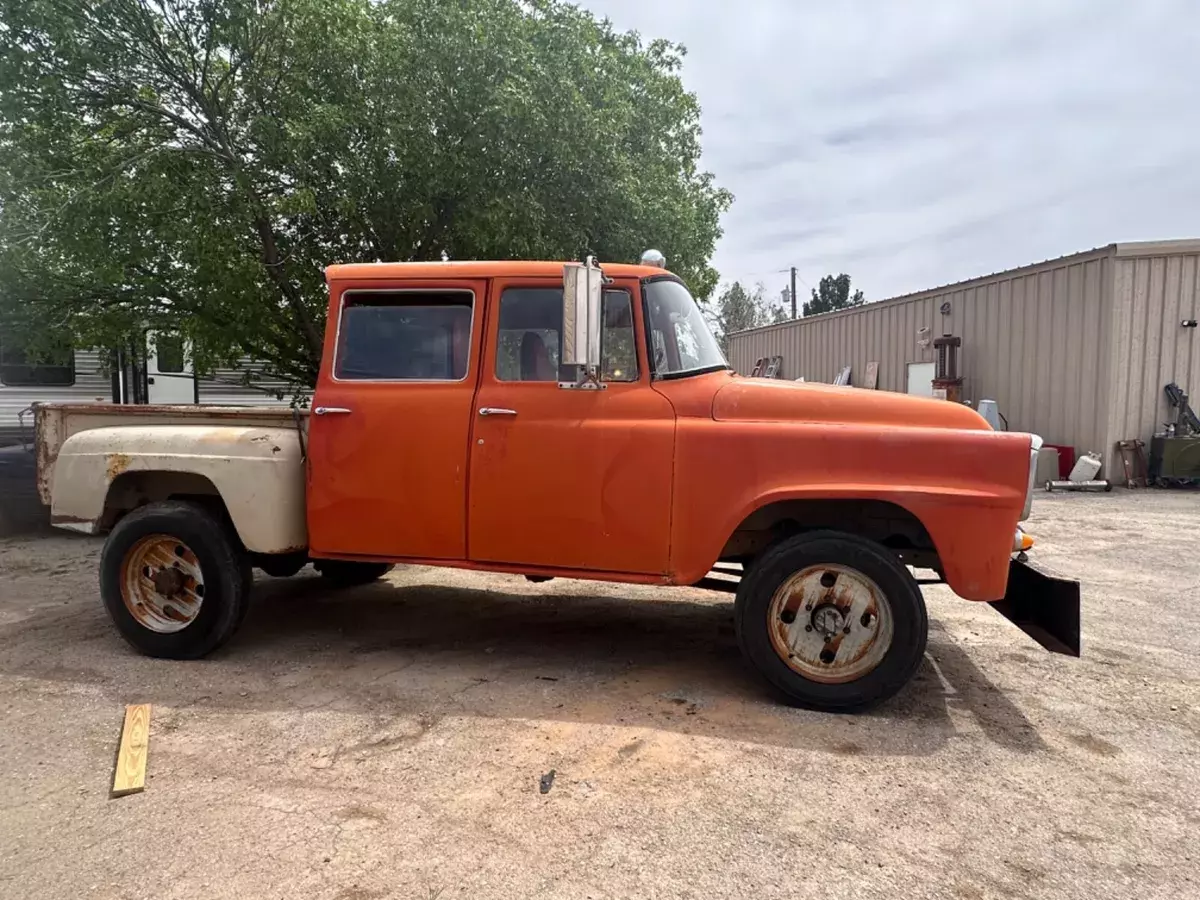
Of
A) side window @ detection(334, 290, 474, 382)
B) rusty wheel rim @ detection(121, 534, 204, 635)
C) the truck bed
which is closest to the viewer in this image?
side window @ detection(334, 290, 474, 382)

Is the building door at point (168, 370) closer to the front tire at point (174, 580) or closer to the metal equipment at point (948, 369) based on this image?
the front tire at point (174, 580)

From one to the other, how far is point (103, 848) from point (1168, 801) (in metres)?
3.82

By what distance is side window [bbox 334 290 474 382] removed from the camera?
159 inches

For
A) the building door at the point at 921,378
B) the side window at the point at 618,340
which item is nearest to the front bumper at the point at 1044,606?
the side window at the point at 618,340

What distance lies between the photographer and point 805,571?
3.56 m

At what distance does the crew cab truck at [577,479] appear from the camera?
349 cm

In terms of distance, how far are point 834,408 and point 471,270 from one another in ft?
6.64

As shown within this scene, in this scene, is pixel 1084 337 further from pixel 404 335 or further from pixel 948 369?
pixel 404 335

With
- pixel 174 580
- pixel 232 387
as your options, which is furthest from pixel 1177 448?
pixel 232 387

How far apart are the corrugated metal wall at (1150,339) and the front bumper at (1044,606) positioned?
32.5 feet

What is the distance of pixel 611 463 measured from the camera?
3754 millimetres

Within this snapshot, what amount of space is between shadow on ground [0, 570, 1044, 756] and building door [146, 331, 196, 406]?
190 inches

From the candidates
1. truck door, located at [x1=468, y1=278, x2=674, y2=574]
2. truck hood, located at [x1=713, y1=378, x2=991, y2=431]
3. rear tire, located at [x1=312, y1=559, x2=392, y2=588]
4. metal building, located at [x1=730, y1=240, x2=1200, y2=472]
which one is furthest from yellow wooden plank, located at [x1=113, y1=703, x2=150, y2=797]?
metal building, located at [x1=730, y1=240, x2=1200, y2=472]

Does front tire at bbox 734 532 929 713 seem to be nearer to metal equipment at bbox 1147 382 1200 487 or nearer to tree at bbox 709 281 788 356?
metal equipment at bbox 1147 382 1200 487
